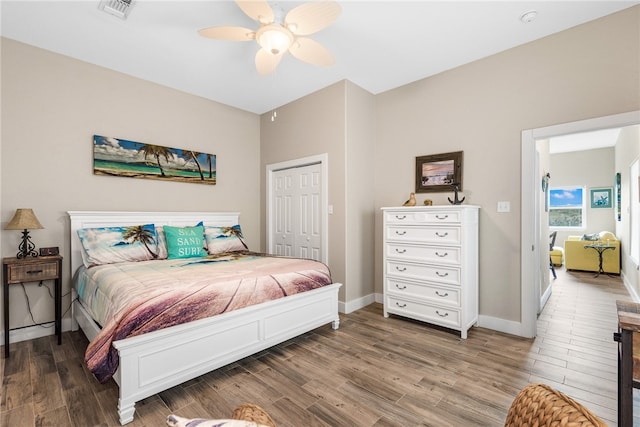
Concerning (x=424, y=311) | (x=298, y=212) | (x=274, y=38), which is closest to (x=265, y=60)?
(x=274, y=38)

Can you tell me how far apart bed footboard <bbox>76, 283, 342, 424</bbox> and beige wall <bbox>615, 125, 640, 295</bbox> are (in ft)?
15.2

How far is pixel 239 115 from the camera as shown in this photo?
464cm

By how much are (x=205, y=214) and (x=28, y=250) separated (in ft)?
5.88

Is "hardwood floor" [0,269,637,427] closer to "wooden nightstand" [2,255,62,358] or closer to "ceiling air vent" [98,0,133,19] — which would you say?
→ "wooden nightstand" [2,255,62,358]

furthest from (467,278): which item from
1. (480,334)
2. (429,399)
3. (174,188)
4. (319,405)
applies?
(174,188)

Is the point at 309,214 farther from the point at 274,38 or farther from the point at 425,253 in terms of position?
the point at 274,38

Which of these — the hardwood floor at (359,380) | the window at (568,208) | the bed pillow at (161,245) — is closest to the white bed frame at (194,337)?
the hardwood floor at (359,380)

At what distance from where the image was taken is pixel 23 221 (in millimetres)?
2627

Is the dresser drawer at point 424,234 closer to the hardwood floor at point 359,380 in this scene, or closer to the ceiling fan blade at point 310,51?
the hardwood floor at point 359,380

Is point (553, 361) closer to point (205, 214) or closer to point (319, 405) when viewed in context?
point (319, 405)

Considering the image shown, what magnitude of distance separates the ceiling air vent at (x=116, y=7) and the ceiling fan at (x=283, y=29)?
81cm

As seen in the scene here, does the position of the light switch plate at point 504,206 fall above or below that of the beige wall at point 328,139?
below

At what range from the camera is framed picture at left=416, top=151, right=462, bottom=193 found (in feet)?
11.0

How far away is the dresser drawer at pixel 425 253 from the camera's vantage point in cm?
296
